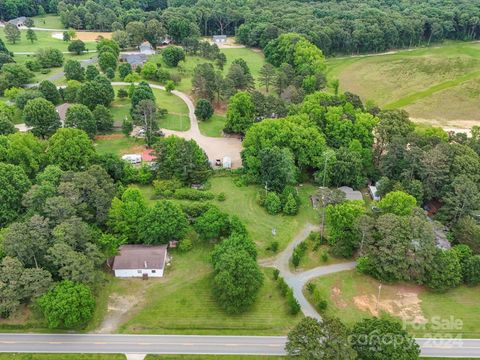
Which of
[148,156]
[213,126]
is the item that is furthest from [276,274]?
[213,126]

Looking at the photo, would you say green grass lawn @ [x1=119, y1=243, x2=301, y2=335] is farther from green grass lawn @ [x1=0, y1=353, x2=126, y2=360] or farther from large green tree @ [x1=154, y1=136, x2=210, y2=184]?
large green tree @ [x1=154, y1=136, x2=210, y2=184]

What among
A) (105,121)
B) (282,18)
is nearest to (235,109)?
(105,121)

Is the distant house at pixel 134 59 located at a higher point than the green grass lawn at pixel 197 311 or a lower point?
higher

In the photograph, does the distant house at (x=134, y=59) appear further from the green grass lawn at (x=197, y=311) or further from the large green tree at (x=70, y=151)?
the green grass lawn at (x=197, y=311)

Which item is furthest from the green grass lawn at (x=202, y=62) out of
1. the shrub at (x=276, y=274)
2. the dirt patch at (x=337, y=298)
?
the dirt patch at (x=337, y=298)

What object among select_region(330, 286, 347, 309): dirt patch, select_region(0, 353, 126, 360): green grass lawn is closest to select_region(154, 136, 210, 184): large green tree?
select_region(330, 286, 347, 309): dirt patch

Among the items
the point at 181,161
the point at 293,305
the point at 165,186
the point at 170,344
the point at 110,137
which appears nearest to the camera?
the point at 170,344

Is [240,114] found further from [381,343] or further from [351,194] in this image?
[381,343]
